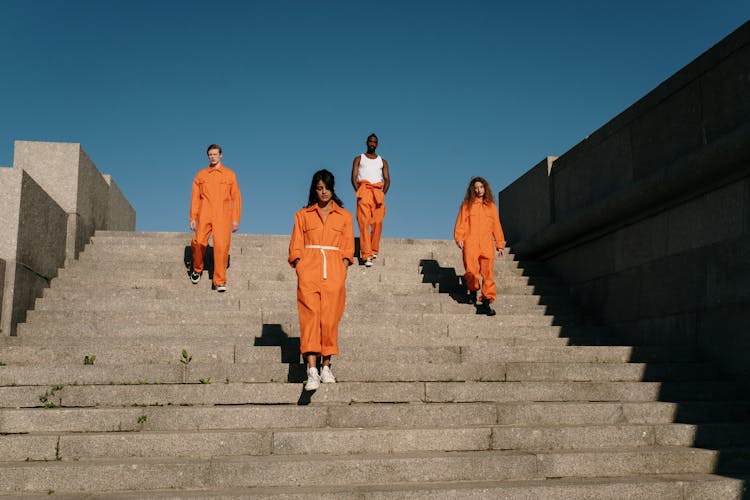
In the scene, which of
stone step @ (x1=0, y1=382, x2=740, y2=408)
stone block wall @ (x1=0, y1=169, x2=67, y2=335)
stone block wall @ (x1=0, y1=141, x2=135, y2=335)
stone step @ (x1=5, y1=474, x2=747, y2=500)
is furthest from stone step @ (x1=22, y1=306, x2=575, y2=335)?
stone step @ (x1=5, y1=474, x2=747, y2=500)

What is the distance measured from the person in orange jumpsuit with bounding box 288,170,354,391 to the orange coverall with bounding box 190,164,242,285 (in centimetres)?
296

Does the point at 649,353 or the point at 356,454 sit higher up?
the point at 649,353

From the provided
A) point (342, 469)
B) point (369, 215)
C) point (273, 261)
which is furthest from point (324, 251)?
point (369, 215)

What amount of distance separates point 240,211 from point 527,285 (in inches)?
155

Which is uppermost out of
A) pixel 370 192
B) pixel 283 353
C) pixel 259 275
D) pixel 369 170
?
pixel 369 170

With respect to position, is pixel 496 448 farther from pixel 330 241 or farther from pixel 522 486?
pixel 330 241

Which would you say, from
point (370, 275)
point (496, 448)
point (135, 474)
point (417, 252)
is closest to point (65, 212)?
point (370, 275)

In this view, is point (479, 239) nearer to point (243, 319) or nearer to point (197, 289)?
point (243, 319)

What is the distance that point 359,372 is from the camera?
246 inches

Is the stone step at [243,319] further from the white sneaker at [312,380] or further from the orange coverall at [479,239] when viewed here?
the white sneaker at [312,380]

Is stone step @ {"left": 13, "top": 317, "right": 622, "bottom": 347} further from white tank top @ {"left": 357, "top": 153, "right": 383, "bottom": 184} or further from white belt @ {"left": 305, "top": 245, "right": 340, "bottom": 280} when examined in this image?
white tank top @ {"left": 357, "top": 153, "right": 383, "bottom": 184}

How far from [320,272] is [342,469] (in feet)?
5.94

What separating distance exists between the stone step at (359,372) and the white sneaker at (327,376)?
0.86ft

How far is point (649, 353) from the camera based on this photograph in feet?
23.5
